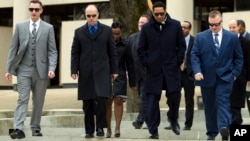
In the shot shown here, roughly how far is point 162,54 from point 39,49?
2.02 m

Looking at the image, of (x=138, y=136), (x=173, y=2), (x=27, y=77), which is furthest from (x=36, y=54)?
(x=173, y=2)

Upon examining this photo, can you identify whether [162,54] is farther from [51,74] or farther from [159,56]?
[51,74]

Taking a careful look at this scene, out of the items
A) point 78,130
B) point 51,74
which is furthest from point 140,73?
point 51,74

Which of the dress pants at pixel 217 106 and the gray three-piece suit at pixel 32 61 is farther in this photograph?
the gray three-piece suit at pixel 32 61

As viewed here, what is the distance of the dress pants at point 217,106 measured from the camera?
936cm

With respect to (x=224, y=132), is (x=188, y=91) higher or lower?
higher

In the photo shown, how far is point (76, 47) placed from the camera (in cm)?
989

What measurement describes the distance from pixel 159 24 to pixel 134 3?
6.79 m

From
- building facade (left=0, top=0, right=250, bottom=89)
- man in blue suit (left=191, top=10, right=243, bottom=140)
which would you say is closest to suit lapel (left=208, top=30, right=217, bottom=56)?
man in blue suit (left=191, top=10, right=243, bottom=140)

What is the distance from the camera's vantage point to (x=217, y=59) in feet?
31.1

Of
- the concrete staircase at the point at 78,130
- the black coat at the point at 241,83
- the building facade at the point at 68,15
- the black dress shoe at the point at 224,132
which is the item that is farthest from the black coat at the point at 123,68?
the building facade at the point at 68,15

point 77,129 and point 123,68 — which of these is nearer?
point 123,68

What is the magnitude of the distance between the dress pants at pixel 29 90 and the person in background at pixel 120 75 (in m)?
1.20

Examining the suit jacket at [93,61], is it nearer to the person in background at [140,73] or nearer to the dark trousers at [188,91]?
the person in background at [140,73]
